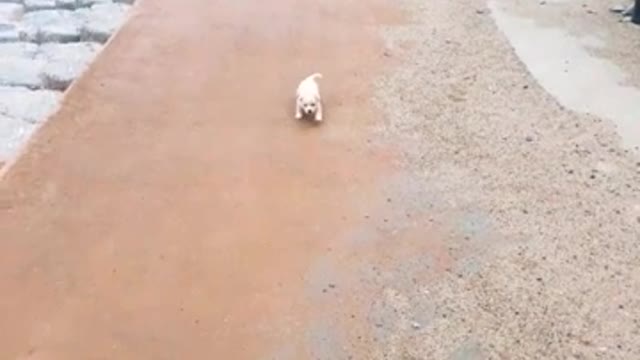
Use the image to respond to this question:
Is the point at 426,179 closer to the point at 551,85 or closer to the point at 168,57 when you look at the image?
the point at 551,85

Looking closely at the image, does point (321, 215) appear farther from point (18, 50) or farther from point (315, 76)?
point (18, 50)

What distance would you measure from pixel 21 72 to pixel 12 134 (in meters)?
0.57

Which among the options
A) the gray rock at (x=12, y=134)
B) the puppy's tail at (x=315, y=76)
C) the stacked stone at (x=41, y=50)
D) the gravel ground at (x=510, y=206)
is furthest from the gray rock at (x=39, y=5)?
the gravel ground at (x=510, y=206)

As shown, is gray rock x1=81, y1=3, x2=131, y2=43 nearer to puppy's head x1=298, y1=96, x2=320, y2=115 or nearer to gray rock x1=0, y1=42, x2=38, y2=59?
gray rock x1=0, y1=42, x2=38, y2=59

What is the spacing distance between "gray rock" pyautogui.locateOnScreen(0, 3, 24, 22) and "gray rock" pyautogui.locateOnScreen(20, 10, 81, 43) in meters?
0.06

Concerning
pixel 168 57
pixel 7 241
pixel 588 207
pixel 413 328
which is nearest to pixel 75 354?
pixel 7 241

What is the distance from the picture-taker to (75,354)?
7.64 feet

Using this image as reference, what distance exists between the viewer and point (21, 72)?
3959 millimetres

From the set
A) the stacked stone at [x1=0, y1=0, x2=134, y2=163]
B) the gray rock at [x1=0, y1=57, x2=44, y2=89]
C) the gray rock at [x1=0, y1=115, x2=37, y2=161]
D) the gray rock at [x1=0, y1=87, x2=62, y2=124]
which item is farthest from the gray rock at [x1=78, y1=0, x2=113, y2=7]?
the gray rock at [x1=0, y1=115, x2=37, y2=161]

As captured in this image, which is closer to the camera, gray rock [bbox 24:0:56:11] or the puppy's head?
the puppy's head

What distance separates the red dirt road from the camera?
95.7 inches

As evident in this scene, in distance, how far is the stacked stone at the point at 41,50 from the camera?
3.61 metres

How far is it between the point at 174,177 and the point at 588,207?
133cm

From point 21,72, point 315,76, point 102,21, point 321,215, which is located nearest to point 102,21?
point 102,21
